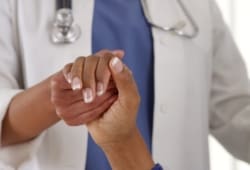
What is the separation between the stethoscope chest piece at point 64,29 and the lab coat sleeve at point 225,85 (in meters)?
0.35

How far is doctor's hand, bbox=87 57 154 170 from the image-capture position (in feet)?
2.32

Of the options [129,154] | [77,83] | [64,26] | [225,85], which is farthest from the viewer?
[225,85]

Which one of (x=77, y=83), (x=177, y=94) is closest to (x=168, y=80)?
(x=177, y=94)

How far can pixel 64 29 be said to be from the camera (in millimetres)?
972

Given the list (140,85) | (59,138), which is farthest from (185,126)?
(59,138)

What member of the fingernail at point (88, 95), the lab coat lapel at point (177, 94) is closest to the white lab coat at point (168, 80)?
the lab coat lapel at point (177, 94)

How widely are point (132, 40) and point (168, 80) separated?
0.36 ft

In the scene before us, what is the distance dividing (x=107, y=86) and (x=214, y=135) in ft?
1.77

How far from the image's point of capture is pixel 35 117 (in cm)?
85

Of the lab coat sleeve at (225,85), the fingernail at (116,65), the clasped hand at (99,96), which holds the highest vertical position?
the fingernail at (116,65)

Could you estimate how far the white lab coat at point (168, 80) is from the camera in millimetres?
968

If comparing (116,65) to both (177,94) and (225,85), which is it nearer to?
(177,94)

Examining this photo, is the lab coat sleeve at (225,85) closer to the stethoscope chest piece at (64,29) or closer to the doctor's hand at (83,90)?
the stethoscope chest piece at (64,29)

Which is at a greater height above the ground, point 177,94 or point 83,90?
point 83,90
